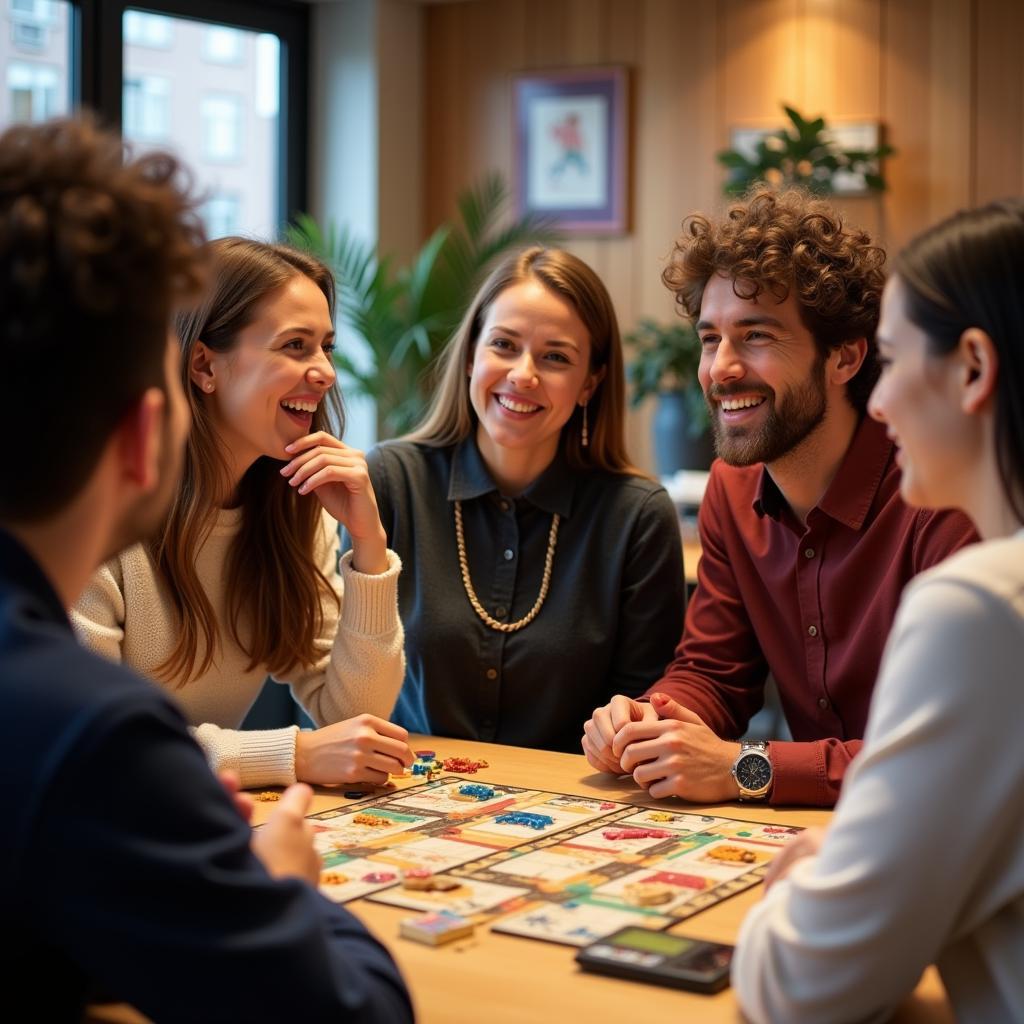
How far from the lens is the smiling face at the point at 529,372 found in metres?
2.79

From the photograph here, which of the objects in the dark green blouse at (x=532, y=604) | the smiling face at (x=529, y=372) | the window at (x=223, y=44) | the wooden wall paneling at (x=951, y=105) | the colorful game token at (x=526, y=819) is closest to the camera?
the colorful game token at (x=526, y=819)

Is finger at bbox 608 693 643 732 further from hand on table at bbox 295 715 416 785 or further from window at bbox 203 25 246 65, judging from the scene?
window at bbox 203 25 246 65

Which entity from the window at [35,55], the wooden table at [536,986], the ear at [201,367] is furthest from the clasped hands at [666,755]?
the window at [35,55]

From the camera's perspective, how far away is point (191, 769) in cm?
103

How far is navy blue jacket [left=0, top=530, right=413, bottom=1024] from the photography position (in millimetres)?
973

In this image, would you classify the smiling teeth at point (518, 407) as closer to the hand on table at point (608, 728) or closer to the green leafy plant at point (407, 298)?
the hand on table at point (608, 728)

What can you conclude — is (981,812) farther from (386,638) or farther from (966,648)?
(386,638)

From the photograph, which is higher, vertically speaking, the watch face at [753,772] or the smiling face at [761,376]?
the smiling face at [761,376]

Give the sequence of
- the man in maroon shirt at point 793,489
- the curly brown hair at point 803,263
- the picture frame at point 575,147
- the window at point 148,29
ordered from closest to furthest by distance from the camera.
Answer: the man in maroon shirt at point 793,489, the curly brown hair at point 803,263, the window at point 148,29, the picture frame at point 575,147

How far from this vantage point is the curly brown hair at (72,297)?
1014mm

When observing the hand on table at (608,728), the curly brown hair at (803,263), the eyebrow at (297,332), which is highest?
the curly brown hair at (803,263)

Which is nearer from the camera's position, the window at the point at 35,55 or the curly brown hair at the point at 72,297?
the curly brown hair at the point at 72,297

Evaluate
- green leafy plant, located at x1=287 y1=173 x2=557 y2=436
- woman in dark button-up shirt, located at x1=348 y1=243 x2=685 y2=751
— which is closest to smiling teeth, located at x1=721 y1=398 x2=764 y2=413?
woman in dark button-up shirt, located at x1=348 y1=243 x2=685 y2=751

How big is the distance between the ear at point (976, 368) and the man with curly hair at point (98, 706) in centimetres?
64
